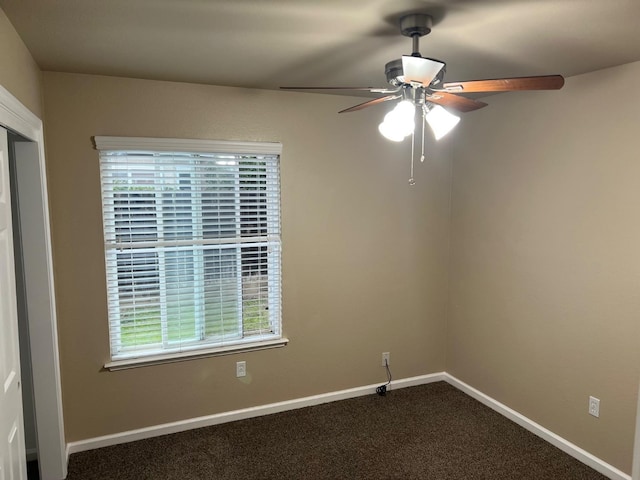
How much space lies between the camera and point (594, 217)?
2648mm

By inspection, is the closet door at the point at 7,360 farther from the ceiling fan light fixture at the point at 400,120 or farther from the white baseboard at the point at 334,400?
the ceiling fan light fixture at the point at 400,120

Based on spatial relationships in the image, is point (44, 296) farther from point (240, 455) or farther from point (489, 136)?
point (489, 136)

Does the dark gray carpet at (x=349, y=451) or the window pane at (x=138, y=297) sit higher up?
the window pane at (x=138, y=297)

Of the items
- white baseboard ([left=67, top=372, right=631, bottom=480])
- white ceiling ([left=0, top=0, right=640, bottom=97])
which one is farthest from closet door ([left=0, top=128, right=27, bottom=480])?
white baseboard ([left=67, top=372, right=631, bottom=480])

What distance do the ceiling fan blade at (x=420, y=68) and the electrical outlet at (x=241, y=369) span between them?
7.80 feet

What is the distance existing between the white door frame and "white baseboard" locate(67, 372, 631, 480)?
13.0 inches

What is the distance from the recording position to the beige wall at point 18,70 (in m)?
1.78

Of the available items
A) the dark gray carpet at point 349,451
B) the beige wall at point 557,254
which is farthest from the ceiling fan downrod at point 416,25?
the dark gray carpet at point 349,451

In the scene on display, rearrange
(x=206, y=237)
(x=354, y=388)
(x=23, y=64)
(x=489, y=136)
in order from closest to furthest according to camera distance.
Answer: (x=23, y=64) → (x=206, y=237) → (x=489, y=136) → (x=354, y=388)

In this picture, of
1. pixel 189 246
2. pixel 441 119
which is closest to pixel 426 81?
pixel 441 119

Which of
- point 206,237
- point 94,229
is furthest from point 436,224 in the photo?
point 94,229

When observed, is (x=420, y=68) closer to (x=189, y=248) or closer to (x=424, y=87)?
(x=424, y=87)

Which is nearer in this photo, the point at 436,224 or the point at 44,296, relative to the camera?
the point at 44,296

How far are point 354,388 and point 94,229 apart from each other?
2.30 metres
